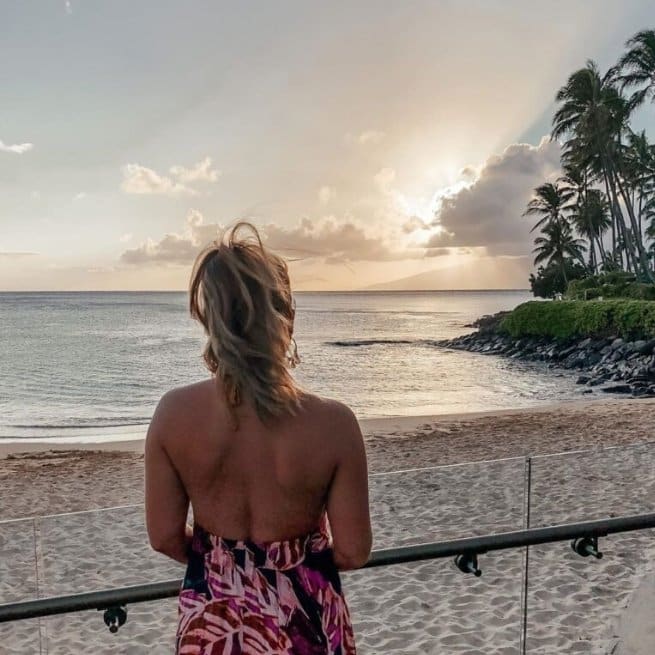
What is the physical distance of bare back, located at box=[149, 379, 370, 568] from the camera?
1.20m

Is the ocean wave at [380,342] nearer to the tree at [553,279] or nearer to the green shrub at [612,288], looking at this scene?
the tree at [553,279]

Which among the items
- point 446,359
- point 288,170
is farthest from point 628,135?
point 288,170

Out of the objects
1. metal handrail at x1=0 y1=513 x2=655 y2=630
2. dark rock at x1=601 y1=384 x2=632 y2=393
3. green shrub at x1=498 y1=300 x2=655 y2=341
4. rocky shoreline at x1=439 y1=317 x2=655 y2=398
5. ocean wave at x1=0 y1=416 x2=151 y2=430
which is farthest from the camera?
green shrub at x1=498 y1=300 x2=655 y2=341

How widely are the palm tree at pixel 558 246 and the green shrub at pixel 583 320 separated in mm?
8712

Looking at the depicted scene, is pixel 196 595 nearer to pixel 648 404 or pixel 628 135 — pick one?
pixel 648 404

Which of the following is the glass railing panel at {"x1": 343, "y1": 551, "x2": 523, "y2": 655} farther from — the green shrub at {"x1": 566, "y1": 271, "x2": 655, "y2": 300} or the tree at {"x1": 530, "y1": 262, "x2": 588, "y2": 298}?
the tree at {"x1": 530, "y1": 262, "x2": 588, "y2": 298}

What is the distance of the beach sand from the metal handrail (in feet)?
0.55

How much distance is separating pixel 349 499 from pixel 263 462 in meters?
0.18

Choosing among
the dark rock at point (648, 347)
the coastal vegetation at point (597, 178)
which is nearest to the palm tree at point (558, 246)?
the coastal vegetation at point (597, 178)

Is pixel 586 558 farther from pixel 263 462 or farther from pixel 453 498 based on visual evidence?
pixel 263 462

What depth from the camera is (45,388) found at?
2567 centimetres

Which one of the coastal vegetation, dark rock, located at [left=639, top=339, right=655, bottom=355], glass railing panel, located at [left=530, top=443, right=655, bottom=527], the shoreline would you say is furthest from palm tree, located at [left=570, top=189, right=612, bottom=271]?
glass railing panel, located at [left=530, top=443, right=655, bottom=527]

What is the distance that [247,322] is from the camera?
1.21 meters

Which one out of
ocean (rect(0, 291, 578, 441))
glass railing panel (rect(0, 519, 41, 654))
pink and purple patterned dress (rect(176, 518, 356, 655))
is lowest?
ocean (rect(0, 291, 578, 441))
